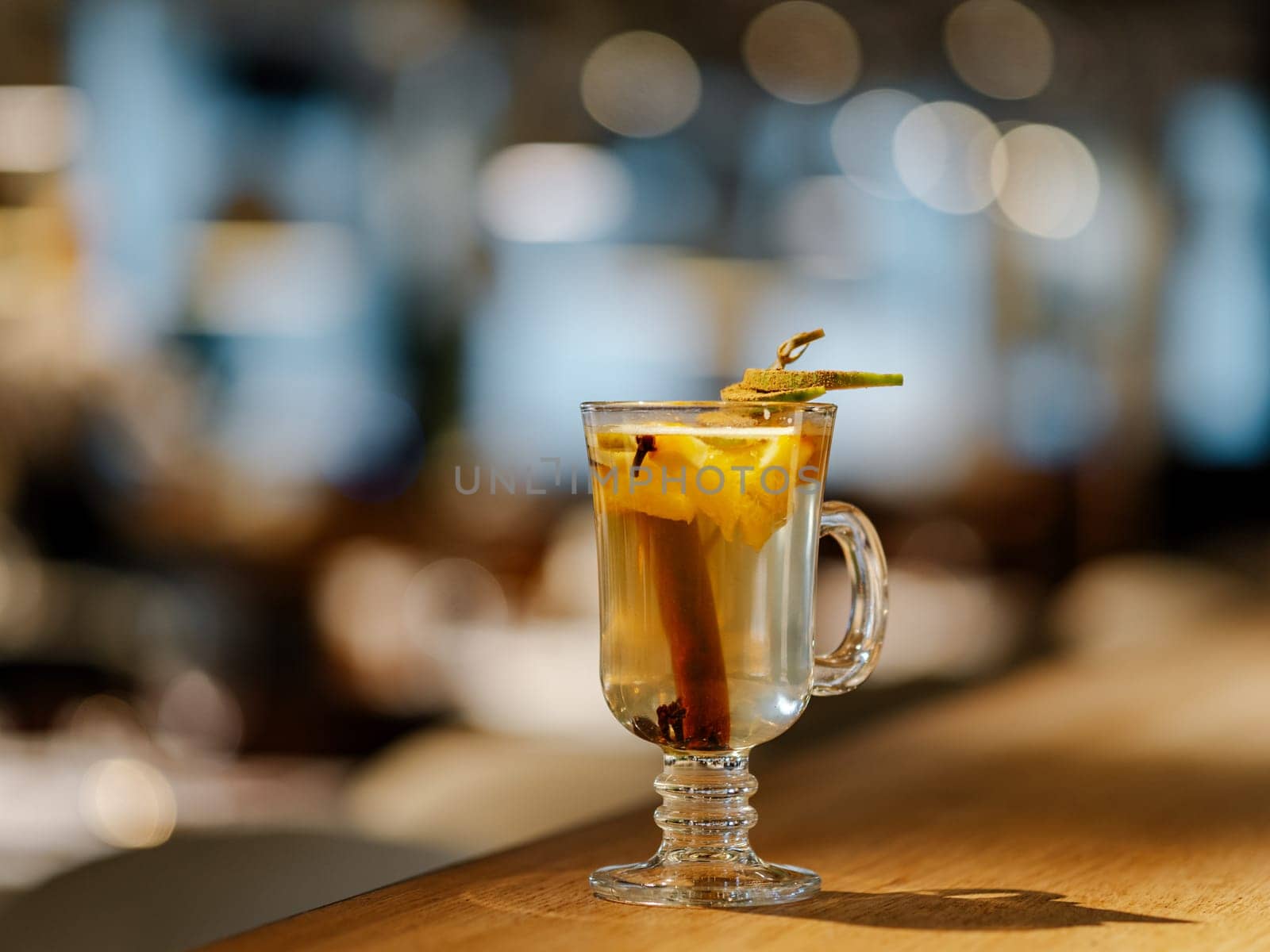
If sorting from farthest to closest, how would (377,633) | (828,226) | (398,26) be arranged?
1. (828,226)
2. (398,26)
3. (377,633)

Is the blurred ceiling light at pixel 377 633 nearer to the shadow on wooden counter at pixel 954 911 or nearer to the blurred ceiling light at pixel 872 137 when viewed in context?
the blurred ceiling light at pixel 872 137

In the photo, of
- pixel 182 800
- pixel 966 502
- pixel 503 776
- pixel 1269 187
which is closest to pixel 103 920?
pixel 503 776

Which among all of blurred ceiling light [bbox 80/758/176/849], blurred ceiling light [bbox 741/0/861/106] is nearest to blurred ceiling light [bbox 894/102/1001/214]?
blurred ceiling light [bbox 741/0/861/106]

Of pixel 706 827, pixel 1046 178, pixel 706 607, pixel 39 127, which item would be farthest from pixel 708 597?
pixel 1046 178

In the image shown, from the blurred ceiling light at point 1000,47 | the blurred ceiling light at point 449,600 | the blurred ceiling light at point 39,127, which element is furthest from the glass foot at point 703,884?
the blurred ceiling light at point 1000,47

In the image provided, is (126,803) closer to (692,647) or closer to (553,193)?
(692,647)

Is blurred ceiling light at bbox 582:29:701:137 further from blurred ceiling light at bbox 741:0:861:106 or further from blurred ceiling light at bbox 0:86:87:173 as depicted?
blurred ceiling light at bbox 0:86:87:173

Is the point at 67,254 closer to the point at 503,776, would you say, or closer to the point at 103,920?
the point at 503,776

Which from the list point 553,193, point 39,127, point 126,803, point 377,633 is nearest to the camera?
point 126,803
